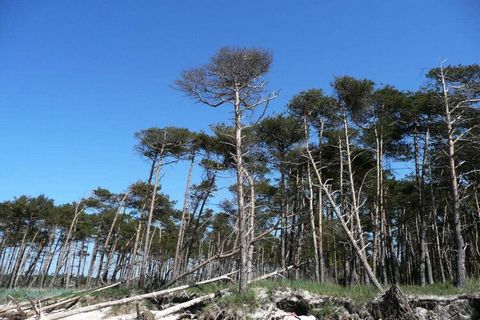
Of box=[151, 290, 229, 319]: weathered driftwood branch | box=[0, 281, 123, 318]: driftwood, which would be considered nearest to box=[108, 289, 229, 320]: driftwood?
box=[151, 290, 229, 319]: weathered driftwood branch

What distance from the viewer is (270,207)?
25.4 m

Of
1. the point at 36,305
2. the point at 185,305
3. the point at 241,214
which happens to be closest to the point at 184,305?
the point at 185,305

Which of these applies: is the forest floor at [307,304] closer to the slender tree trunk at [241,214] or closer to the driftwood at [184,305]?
the driftwood at [184,305]

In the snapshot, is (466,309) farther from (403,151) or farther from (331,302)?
(403,151)

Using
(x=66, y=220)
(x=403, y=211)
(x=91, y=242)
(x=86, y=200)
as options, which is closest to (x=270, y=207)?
(x=403, y=211)

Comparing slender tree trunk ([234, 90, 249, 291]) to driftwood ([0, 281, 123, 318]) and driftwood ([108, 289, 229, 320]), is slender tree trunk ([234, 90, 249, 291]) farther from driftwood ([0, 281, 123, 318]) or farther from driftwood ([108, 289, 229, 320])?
driftwood ([0, 281, 123, 318])

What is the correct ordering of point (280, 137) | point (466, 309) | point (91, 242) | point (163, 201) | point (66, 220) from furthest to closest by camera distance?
point (91, 242) → point (66, 220) → point (163, 201) → point (280, 137) → point (466, 309)

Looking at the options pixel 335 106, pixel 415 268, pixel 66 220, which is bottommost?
pixel 415 268

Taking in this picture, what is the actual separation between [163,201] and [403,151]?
17.6 m

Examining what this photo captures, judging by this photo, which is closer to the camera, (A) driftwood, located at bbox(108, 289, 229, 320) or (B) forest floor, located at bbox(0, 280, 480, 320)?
(B) forest floor, located at bbox(0, 280, 480, 320)

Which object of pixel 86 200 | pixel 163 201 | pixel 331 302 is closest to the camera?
pixel 331 302

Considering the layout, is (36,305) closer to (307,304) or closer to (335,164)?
(307,304)

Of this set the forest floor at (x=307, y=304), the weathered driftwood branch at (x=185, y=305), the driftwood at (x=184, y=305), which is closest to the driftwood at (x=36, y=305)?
the forest floor at (x=307, y=304)

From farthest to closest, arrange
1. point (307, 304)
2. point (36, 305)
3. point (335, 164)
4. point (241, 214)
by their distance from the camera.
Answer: point (335, 164), point (241, 214), point (36, 305), point (307, 304)
